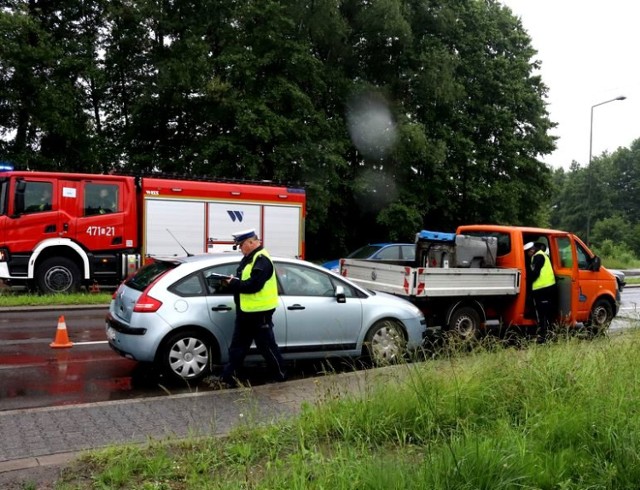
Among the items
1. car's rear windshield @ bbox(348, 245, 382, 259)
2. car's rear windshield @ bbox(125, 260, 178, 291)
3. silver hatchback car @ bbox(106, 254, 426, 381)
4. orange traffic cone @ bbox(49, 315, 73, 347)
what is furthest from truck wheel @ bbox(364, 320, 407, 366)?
car's rear windshield @ bbox(348, 245, 382, 259)

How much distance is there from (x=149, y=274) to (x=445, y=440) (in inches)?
175

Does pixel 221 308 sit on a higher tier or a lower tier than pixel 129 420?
higher

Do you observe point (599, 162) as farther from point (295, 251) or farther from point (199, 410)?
point (199, 410)

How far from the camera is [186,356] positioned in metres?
6.77

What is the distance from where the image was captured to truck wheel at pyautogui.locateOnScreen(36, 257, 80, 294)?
13.5m

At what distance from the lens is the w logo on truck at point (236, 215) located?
1574 cm

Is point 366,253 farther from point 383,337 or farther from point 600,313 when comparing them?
point 383,337

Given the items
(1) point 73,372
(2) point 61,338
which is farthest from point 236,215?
(1) point 73,372

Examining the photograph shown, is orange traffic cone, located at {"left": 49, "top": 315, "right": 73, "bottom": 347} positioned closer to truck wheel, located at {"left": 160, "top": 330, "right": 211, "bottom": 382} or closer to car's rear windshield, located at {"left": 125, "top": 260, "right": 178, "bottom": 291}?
car's rear windshield, located at {"left": 125, "top": 260, "right": 178, "bottom": 291}

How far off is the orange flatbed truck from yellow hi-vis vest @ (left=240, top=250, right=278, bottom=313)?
3008 millimetres

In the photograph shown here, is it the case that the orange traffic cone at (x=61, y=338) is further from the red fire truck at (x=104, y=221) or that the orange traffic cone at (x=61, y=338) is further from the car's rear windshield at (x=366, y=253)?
the car's rear windshield at (x=366, y=253)

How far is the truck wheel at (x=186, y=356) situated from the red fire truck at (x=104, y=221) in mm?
8015

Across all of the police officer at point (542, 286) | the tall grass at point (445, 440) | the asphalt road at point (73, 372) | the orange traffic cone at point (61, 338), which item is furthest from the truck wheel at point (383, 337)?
the orange traffic cone at point (61, 338)

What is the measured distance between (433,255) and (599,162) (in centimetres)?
10017
